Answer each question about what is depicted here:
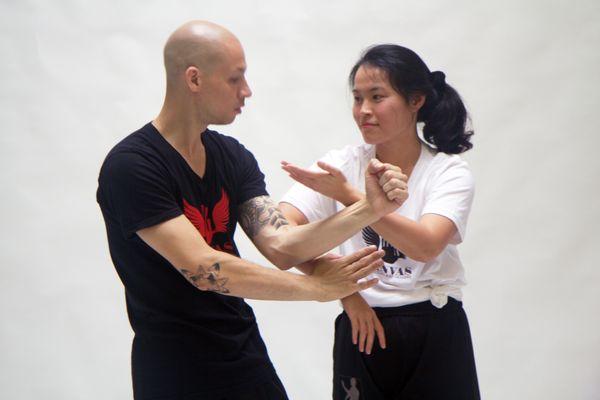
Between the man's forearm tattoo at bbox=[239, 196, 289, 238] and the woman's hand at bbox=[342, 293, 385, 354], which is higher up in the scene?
the man's forearm tattoo at bbox=[239, 196, 289, 238]

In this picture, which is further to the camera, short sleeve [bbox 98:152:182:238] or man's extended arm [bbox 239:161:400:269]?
man's extended arm [bbox 239:161:400:269]

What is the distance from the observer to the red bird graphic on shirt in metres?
2.15

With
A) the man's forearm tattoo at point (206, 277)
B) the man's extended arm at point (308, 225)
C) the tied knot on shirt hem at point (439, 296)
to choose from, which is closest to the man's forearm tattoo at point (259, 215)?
the man's extended arm at point (308, 225)

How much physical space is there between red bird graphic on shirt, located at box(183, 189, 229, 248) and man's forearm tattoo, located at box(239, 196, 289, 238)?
0.35ft

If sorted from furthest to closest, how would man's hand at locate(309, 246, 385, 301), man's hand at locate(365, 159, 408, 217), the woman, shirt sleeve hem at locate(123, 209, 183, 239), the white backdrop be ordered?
the white backdrop → the woman → man's hand at locate(309, 246, 385, 301) → man's hand at locate(365, 159, 408, 217) → shirt sleeve hem at locate(123, 209, 183, 239)

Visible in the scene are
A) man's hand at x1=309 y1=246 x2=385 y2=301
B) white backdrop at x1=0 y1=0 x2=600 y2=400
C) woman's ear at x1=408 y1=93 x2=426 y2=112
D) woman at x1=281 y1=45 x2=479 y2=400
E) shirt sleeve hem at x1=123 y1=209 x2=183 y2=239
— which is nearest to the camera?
shirt sleeve hem at x1=123 y1=209 x2=183 y2=239

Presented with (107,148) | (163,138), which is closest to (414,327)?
(163,138)

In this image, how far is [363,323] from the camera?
237 cm

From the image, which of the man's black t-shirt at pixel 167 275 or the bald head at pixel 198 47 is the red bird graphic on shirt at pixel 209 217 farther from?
the bald head at pixel 198 47

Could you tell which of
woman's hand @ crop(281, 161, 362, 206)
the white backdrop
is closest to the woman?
woman's hand @ crop(281, 161, 362, 206)

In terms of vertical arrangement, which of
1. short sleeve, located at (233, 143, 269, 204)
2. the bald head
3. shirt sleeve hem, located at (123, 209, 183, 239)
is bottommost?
shirt sleeve hem, located at (123, 209, 183, 239)

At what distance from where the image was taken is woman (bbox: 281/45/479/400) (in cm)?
237

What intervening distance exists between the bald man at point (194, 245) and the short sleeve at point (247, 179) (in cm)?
9

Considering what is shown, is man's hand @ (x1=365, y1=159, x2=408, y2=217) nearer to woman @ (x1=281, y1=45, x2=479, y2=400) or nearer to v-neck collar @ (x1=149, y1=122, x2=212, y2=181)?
woman @ (x1=281, y1=45, x2=479, y2=400)
